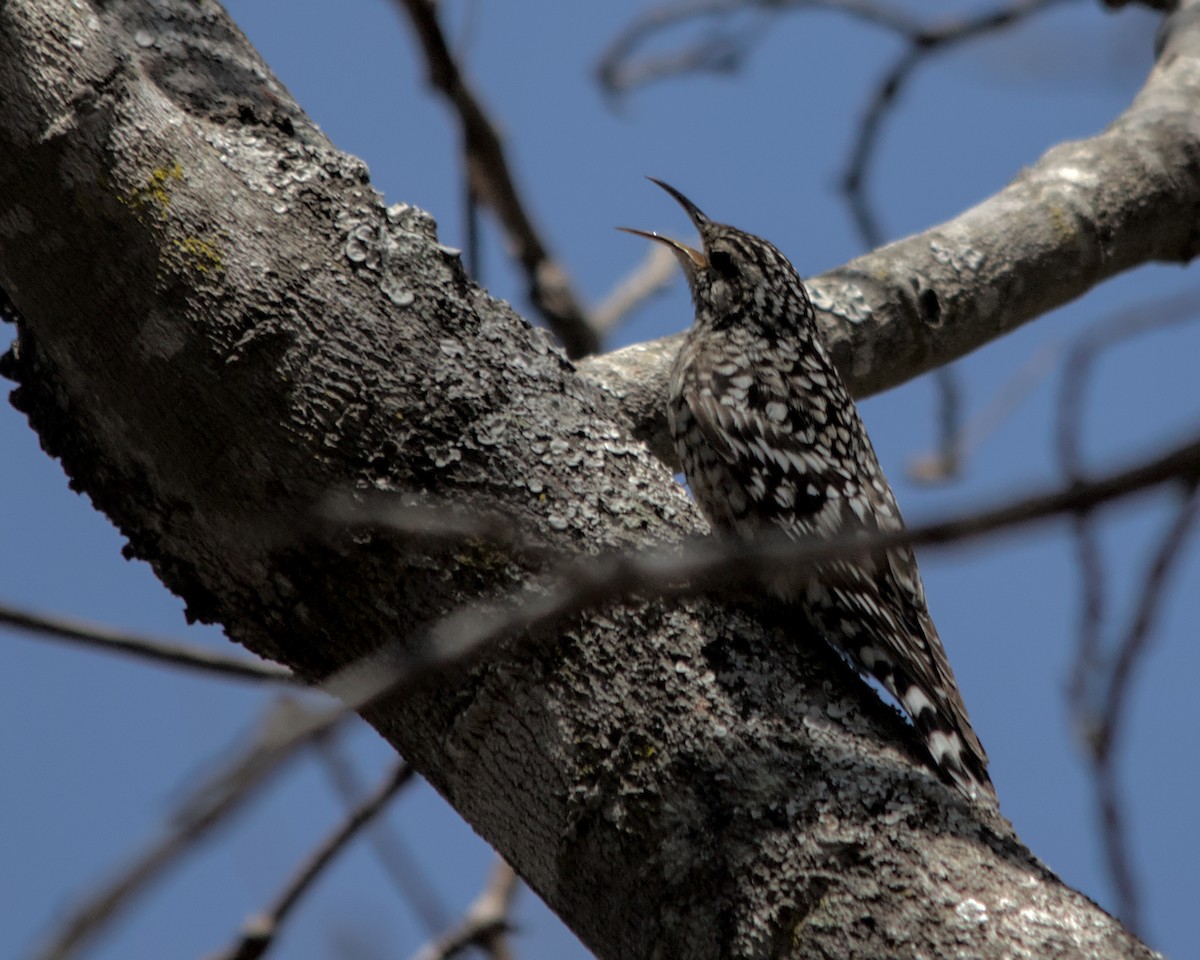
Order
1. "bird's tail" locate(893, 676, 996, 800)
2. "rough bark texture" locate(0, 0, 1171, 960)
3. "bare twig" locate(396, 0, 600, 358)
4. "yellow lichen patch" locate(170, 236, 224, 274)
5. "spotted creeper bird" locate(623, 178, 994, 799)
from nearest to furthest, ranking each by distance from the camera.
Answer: "rough bark texture" locate(0, 0, 1171, 960)
"yellow lichen patch" locate(170, 236, 224, 274)
"bird's tail" locate(893, 676, 996, 800)
"spotted creeper bird" locate(623, 178, 994, 799)
"bare twig" locate(396, 0, 600, 358)

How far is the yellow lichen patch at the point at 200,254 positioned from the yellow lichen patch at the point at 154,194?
67 millimetres

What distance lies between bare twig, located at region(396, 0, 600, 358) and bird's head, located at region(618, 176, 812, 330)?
2.62 feet

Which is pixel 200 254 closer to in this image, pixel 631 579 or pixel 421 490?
pixel 421 490

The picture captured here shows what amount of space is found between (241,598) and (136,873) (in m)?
1.78

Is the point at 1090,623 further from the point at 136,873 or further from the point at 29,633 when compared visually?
the point at 29,633

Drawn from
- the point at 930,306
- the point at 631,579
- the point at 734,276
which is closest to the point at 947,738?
the point at 930,306

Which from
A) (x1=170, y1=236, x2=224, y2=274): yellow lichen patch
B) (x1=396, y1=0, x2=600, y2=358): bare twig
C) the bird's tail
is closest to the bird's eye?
(x1=396, y1=0, x2=600, y2=358): bare twig

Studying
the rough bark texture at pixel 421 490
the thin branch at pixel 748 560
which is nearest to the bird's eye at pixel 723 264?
the rough bark texture at pixel 421 490

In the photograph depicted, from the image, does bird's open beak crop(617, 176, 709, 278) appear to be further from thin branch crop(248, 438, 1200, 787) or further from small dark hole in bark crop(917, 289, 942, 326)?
thin branch crop(248, 438, 1200, 787)

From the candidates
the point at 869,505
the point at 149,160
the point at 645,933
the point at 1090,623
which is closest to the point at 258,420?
the point at 149,160

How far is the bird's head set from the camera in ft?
15.7

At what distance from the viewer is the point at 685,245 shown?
5.22 m

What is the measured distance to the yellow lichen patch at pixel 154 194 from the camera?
8.70ft

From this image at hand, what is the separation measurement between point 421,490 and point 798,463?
69.9 inches
